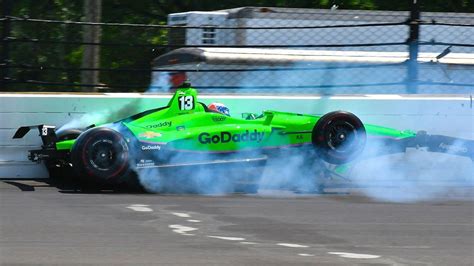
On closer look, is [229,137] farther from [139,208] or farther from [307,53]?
[307,53]

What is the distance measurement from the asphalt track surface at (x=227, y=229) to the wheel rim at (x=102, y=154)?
29cm

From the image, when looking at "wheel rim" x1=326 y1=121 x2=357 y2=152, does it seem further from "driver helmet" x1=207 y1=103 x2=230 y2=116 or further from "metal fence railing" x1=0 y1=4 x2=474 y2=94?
"metal fence railing" x1=0 y1=4 x2=474 y2=94

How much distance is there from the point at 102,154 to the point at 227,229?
2.47m

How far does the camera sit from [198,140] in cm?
944

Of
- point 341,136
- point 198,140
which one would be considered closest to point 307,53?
point 341,136

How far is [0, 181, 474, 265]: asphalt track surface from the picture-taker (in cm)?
620

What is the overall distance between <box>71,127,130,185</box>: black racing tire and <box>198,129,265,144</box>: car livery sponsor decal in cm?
83

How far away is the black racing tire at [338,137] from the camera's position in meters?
9.52

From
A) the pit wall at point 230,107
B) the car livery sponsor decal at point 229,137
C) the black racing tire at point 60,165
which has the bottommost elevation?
the black racing tire at point 60,165

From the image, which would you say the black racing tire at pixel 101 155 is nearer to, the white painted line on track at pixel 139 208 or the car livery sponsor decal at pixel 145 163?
the car livery sponsor decal at pixel 145 163

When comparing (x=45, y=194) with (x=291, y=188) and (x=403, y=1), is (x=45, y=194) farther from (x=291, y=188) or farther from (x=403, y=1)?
(x=403, y=1)

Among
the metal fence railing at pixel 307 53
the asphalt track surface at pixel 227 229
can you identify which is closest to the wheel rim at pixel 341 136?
the asphalt track surface at pixel 227 229

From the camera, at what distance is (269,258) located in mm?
6145

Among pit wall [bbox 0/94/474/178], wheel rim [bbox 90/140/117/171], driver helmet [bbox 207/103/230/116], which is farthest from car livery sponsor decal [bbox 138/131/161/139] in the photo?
pit wall [bbox 0/94/474/178]
